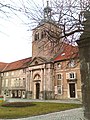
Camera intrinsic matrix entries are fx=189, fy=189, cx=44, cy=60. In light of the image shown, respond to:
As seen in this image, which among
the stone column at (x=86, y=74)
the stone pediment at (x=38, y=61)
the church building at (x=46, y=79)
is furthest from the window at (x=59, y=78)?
the stone column at (x=86, y=74)

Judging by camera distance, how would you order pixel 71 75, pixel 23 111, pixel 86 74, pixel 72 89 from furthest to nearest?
pixel 71 75 < pixel 72 89 < pixel 23 111 < pixel 86 74

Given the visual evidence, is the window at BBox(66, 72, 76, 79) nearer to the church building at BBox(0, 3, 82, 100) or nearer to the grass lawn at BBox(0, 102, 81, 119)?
the church building at BBox(0, 3, 82, 100)

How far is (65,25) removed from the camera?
21.3 ft

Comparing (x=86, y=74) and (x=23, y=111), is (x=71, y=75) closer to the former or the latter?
(x=23, y=111)

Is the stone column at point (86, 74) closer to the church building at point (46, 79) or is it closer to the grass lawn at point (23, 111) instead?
the grass lawn at point (23, 111)

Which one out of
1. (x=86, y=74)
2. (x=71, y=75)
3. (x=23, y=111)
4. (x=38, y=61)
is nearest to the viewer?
(x=86, y=74)

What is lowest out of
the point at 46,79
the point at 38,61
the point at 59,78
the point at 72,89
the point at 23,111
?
the point at 23,111

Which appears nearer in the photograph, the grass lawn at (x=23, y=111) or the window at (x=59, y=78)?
the grass lawn at (x=23, y=111)

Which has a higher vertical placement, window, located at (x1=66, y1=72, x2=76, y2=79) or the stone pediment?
the stone pediment

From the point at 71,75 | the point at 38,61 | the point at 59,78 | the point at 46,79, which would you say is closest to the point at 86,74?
the point at 71,75

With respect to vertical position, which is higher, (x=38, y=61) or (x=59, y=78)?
(x=38, y=61)

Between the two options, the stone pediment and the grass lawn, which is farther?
the stone pediment

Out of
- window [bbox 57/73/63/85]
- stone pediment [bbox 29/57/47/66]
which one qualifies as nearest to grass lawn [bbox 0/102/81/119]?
window [bbox 57/73/63/85]

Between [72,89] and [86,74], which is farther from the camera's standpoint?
[72,89]
